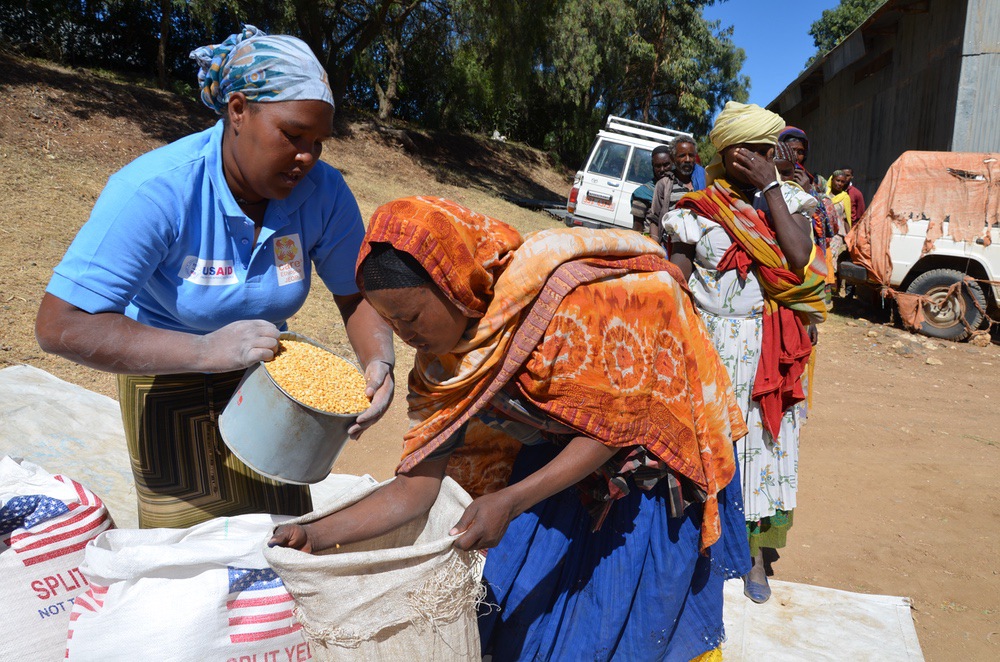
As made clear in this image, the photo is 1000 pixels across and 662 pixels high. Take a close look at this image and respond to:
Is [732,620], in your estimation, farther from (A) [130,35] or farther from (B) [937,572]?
(A) [130,35]

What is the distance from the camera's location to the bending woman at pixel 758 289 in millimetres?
2838

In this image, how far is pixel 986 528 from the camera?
392 cm

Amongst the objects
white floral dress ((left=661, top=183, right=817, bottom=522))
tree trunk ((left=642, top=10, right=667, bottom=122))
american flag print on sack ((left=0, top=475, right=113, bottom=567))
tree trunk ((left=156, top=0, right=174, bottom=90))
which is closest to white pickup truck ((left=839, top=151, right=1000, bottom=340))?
white floral dress ((left=661, top=183, right=817, bottom=522))

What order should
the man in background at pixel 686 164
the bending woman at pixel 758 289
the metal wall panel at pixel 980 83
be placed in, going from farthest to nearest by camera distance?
1. the metal wall panel at pixel 980 83
2. the man in background at pixel 686 164
3. the bending woman at pixel 758 289

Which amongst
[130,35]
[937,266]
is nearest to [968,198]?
[937,266]

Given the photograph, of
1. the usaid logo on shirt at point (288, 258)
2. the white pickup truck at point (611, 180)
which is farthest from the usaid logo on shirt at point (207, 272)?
the white pickup truck at point (611, 180)

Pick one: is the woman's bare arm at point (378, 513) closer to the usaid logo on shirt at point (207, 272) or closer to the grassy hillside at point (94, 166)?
the usaid logo on shirt at point (207, 272)

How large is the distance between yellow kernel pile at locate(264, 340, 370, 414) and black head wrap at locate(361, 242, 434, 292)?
39 centimetres

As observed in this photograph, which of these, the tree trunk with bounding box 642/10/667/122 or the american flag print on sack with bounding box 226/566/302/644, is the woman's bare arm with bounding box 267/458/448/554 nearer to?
the american flag print on sack with bounding box 226/566/302/644

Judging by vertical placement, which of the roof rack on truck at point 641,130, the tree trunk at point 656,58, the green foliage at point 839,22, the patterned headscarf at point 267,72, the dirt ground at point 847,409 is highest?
the green foliage at point 839,22

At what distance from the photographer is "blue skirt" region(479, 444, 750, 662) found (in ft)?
5.80

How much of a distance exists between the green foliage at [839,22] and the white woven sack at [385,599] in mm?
41212

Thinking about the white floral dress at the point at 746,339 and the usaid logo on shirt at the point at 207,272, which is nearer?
the usaid logo on shirt at the point at 207,272

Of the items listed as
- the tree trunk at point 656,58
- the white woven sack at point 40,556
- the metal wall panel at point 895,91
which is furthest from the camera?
the tree trunk at point 656,58
